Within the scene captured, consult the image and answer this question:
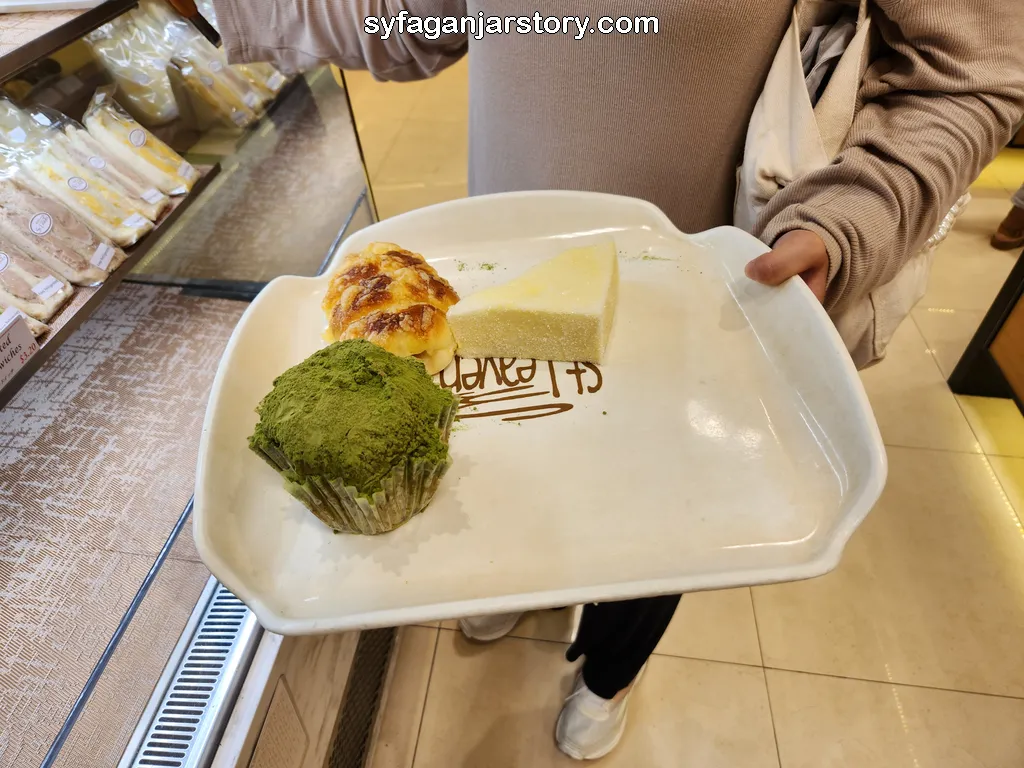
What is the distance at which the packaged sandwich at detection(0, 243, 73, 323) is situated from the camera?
3.13 feet

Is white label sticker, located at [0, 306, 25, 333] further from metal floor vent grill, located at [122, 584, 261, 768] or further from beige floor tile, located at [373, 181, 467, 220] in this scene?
beige floor tile, located at [373, 181, 467, 220]

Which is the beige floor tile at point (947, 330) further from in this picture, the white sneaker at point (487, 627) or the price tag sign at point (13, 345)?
the price tag sign at point (13, 345)

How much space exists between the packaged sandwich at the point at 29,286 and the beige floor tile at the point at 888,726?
1824mm

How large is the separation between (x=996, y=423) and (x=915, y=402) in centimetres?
26

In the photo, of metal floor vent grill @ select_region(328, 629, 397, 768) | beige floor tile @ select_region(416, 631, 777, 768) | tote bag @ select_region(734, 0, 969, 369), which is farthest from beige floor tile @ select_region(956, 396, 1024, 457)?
metal floor vent grill @ select_region(328, 629, 397, 768)

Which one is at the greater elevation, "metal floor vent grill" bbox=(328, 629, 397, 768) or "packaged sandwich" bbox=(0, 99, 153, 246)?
"packaged sandwich" bbox=(0, 99, 153, 246)

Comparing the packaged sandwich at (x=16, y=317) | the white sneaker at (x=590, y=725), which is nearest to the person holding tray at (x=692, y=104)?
the white sneaker at (x=590, y=725)

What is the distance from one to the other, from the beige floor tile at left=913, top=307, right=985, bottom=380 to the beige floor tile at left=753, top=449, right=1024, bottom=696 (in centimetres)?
61

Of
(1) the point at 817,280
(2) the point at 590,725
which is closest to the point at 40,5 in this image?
(1) the point at 817,280

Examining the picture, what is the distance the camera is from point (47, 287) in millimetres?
998

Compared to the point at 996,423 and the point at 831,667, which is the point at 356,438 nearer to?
the point at 831,667

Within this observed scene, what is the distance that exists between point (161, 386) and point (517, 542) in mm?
876

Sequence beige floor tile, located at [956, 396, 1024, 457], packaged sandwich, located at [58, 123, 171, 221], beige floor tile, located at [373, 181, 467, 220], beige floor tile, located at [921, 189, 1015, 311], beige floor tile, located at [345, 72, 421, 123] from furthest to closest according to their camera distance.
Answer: beige floor tile, located at [345, 72, 421, 123] < beige floor tile, located at [373, 181, 467, 220] < beige floor tile, located at [921, 189, 1015, 311] < beige floor tile, located at [956, 396, 1024, 457] < packaged sandwich, located at [58, 123, 171, 221]

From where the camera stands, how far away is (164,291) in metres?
1.52
